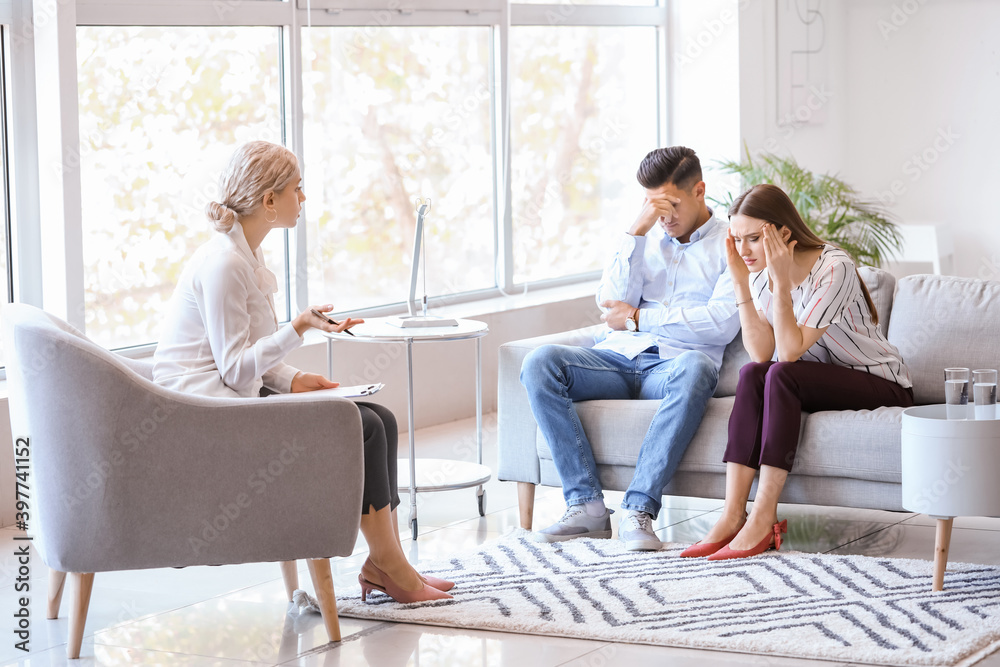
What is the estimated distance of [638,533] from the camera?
3520mm

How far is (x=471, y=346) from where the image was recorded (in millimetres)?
5746

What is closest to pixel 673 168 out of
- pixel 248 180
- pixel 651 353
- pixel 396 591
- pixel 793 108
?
pixel 651 353

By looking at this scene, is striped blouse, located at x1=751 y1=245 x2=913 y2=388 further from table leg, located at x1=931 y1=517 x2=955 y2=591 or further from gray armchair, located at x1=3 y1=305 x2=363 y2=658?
gray armchair, located at x1=3 y1=305 x2=363 y2=658

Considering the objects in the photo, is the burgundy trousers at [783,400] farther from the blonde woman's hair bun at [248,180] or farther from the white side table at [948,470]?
the blonde woman's hair bun at [248,180]

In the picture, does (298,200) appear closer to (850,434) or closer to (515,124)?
(850,434)

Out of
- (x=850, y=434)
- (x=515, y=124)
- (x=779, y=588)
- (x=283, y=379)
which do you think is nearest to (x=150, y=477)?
(x=283, y=379)

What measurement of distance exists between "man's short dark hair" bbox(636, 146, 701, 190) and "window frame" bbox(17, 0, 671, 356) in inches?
71.1

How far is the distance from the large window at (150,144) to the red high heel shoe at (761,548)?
7.56ft

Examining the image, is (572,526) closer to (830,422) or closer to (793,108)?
(830,422)

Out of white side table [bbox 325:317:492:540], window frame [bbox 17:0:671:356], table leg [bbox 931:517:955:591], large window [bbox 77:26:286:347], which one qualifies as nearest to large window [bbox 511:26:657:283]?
window frame [bbox 17:0:671:356]

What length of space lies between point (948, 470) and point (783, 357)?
605 mm

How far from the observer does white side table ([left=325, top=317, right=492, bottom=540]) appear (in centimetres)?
373

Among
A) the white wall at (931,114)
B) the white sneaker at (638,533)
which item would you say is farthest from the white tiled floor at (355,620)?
the white wall at (931,114)

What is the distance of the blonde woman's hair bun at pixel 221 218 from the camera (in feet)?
9.76
